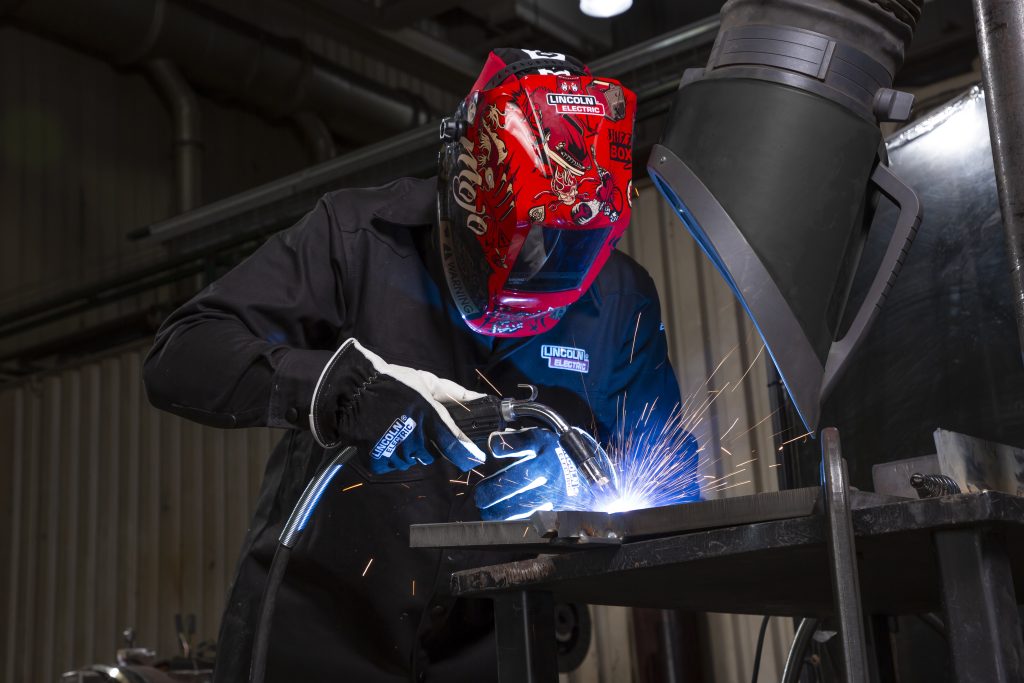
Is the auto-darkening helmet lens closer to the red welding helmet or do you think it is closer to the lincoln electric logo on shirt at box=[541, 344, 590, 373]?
the red welding helmet

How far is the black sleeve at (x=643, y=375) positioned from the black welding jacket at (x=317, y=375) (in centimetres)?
6

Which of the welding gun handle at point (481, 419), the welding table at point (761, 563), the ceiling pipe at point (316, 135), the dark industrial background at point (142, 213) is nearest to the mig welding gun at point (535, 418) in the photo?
the welding gun handle at point (481, 419)

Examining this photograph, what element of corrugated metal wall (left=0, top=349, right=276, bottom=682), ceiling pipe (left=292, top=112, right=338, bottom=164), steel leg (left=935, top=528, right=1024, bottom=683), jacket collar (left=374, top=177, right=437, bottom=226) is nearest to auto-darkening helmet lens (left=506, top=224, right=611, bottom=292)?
jacket collar (left=374, top=177, right=437, bottom=226)

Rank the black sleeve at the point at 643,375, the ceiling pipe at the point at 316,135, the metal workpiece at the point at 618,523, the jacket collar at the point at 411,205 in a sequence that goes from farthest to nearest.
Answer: the ceiling pipe at the point at 316,135 → the black sleeve at the point at 643,375 → the jacket collar at the point at 411,205 → the metal workpiece at the point at 618,523

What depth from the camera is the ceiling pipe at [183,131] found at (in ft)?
19.8

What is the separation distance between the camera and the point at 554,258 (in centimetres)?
174

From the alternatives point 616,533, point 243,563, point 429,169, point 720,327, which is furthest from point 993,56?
point 429,169

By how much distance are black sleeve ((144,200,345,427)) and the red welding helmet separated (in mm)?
Result: 208

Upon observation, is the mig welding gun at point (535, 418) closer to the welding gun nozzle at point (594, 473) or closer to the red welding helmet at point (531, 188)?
the welding gun nozzle at point (594, 473)

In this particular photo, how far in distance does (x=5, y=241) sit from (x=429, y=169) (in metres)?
2.47

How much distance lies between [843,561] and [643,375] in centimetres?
117

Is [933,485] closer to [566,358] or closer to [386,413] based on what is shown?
[386,413]

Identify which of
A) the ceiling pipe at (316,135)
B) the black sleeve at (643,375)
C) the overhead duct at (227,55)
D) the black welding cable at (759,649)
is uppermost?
the overhead duct at (227,55)

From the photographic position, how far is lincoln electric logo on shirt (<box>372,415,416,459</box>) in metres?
1.47
